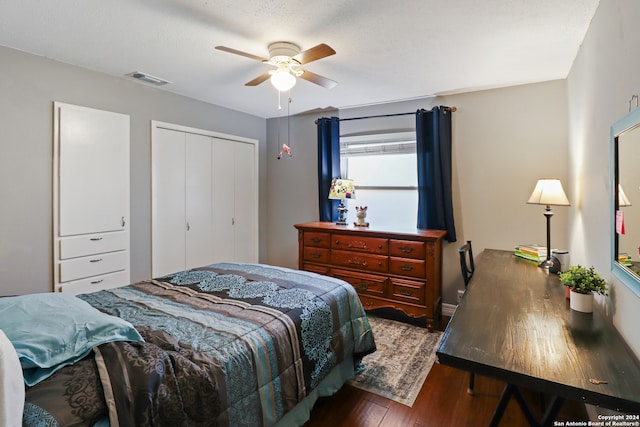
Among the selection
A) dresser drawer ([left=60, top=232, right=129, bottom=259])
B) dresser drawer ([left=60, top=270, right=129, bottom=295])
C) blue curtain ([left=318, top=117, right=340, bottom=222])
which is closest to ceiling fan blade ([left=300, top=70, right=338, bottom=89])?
blue curtain ([left=318, top=117, right=340, bottom=222])

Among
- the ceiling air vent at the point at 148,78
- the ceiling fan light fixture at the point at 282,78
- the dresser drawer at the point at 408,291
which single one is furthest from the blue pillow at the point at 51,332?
the dresser drawer at the point at 408,291

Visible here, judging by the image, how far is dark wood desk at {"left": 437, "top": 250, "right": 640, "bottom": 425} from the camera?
3.26 feet

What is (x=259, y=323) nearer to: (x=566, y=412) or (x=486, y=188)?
(x=566, y=412)

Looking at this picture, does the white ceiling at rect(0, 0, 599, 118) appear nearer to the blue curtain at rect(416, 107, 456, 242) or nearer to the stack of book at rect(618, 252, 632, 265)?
the blue curtain at rect(416, 107, 456, 242)

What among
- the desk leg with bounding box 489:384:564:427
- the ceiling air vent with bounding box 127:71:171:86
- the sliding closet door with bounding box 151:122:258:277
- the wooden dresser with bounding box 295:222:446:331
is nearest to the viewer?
the desk leg with bounding box 489:384:564:427

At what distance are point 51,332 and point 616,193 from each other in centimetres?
233

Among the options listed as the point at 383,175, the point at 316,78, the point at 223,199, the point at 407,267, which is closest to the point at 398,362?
the point at 407,267

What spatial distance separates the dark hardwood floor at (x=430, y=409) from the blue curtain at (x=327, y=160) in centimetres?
231

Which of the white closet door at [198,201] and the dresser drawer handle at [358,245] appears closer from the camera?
the dresser drawer handle at [358,245]

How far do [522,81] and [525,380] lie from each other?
2.92 m

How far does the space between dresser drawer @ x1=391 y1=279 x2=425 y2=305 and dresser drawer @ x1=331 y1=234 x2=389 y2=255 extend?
0.34m

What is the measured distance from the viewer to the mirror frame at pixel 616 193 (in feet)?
3.82

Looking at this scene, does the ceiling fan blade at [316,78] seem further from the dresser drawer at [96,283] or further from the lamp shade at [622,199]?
the dresser drawer at [96,283]

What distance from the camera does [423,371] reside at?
242cm
